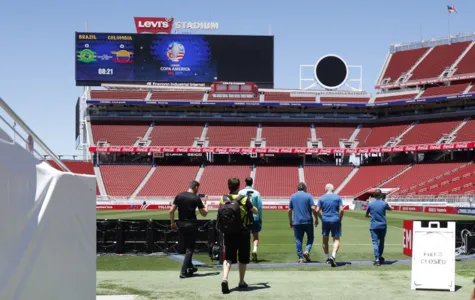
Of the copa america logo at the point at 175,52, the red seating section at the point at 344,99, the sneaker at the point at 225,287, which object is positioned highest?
the copa america logo at the point at 175,52

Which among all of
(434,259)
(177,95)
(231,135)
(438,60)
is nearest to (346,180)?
(231,135)

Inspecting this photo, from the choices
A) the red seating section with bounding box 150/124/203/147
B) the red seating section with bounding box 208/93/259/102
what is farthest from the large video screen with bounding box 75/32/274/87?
the red seating section with bounding box 150/124/203/147

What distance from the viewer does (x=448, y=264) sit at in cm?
1062

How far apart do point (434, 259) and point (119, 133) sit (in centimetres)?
6827

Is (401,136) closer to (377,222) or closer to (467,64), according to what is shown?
(467,64)

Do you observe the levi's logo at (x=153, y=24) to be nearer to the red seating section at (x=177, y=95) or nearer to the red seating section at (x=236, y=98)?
the red seating section at (x=177, y=95)

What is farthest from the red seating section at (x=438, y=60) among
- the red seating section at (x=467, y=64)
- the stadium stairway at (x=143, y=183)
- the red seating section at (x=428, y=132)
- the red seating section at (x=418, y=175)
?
the stadium stairway at (x=143, y=183)

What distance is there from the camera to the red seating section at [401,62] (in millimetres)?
79062

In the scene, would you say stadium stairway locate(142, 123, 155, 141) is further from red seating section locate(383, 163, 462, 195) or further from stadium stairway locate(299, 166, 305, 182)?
red seating section locate(383, 163, 462, 195)

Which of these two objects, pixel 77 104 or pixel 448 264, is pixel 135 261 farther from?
pixel 77 104

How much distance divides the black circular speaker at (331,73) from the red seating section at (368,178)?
10.8 meters

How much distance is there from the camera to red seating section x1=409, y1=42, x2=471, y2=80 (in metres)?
74.8

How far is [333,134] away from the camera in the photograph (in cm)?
7638

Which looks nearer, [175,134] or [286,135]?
[286,135]
